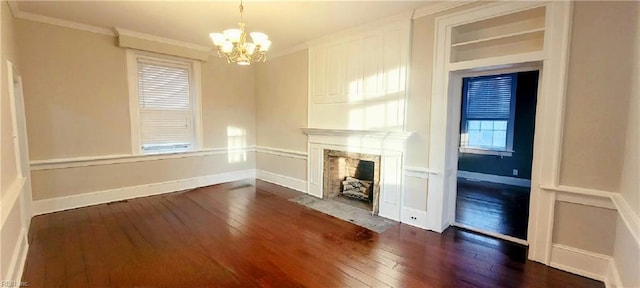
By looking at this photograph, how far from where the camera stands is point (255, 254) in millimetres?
2764

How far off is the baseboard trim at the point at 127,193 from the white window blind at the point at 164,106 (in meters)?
0.63

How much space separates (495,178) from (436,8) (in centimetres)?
453

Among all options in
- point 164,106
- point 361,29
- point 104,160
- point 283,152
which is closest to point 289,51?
point 361,29

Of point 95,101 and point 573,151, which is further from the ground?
point 95,101

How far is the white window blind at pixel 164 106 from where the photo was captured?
4.64 metres

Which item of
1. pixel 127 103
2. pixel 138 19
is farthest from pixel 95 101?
pixel 138 19

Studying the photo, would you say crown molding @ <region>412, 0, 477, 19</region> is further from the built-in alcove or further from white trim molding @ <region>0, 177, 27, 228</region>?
white trim molding @ <region>0, 177, 27, 228</region>

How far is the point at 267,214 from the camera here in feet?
12.8

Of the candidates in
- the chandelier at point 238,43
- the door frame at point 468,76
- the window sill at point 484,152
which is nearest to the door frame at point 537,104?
the door frame at point 468,76

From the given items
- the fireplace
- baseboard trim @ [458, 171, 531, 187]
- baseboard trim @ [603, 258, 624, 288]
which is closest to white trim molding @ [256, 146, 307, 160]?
the fireplace

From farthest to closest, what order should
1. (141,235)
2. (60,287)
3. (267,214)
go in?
(267,214), (141,235), (60,287)

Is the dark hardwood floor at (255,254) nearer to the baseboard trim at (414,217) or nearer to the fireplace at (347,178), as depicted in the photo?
the baseboard trim at (414,217)

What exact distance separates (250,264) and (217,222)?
1219mm

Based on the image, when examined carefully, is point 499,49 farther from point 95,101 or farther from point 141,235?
point 95,101
